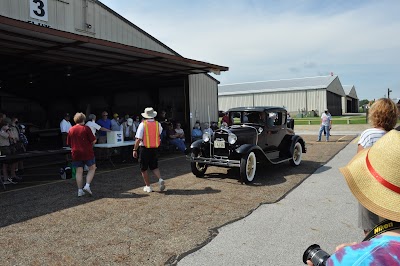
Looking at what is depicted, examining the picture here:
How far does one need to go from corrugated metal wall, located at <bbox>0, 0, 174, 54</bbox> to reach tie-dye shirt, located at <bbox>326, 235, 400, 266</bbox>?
11167mm

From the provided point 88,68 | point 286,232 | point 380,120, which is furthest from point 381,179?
point 88,68

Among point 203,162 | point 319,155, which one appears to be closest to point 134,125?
point 203,162

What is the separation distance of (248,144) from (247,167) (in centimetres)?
66

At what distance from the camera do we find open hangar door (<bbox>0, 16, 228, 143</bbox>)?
954 cm

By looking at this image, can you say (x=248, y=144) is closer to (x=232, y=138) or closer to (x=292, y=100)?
(x=232, y=138)

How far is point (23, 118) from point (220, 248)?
2350cm

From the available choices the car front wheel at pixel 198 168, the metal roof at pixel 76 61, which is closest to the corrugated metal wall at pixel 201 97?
the metal roof at pixel 76 61

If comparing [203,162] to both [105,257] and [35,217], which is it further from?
[105,257]

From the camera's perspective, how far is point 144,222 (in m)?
4.93

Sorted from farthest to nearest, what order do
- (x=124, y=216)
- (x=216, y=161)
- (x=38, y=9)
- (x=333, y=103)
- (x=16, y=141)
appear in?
(x=333, y=103) < (x=38, y=9) < (x=16, y=141) < (x=216, y=161) < (x=124, y=216)

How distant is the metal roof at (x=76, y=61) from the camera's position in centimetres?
880

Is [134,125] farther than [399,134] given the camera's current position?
Yes

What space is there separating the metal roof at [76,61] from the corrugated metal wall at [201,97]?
94 cm

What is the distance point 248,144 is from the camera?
785 cm
